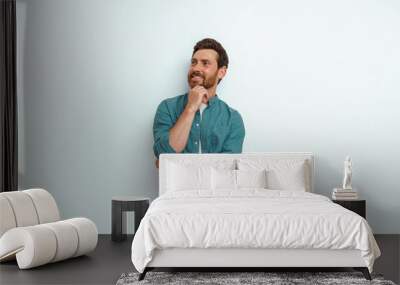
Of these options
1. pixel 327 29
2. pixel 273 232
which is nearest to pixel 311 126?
pixel 327 29

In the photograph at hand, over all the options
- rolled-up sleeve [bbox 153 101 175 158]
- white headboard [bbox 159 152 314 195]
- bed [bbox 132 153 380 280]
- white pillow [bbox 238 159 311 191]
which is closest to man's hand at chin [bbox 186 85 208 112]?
rolled-up sleeve [bbox 153 101 175 158]

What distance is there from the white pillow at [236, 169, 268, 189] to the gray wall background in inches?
29.2

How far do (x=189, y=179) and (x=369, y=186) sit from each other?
205 centimetres

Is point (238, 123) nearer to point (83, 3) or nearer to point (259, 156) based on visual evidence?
point (259, 156)

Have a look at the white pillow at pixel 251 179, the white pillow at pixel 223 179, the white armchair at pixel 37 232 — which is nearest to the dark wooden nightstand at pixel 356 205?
the white pillow at pixel 251 179

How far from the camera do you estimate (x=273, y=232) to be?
5.01 meters

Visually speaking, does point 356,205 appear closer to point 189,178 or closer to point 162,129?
point 189,178

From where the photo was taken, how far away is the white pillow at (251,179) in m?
6.61

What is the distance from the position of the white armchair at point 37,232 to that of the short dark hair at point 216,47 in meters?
2.35

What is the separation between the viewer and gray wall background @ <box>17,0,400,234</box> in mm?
7352

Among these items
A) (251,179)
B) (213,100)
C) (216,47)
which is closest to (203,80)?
(213,100)

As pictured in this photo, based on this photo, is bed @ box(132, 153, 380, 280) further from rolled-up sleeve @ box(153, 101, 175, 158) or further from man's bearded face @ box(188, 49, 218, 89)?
man's bearded face @ box(188, 49, 218, 89)

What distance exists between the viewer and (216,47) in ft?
24.2

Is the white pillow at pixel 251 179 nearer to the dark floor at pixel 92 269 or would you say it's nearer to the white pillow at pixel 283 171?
the white pillow at pixel 283 171
